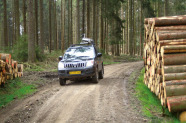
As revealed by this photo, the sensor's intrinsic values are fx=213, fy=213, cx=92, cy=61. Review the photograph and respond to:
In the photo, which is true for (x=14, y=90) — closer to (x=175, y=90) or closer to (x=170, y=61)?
(x=170, y=61)

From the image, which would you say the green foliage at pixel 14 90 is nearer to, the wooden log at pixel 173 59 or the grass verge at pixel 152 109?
the grass verge at pixel 152 109

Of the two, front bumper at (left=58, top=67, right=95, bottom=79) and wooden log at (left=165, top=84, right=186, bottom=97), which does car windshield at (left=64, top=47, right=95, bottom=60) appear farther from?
wooden log at (left=165, top=84, right=186, bottom=97)

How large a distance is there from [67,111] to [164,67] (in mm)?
3187

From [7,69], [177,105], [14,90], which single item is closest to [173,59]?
[177,105]

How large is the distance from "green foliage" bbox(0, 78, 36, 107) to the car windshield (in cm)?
247

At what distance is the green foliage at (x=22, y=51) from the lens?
17.4m

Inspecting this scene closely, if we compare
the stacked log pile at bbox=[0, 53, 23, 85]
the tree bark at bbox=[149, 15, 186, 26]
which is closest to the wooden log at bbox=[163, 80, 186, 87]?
the tree bark at bbox=[149, 15, 186, 26]

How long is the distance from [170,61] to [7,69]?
307 inches

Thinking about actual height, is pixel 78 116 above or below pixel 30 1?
below

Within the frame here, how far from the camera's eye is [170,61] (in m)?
6.52

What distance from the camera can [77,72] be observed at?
10.2m

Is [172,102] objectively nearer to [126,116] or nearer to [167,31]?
[126,116]

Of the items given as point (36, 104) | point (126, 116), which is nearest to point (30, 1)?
point (36, 104)

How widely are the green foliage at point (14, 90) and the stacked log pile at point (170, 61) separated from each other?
17.7 feet
